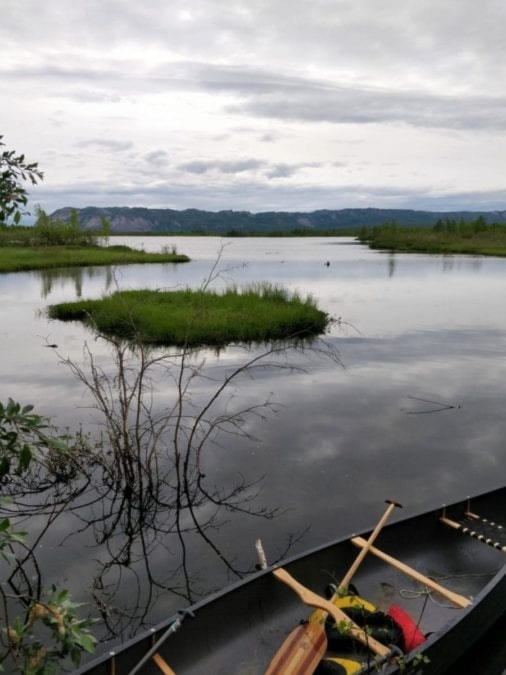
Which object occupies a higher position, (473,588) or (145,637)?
(145,637)

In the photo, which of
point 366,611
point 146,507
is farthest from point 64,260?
point 366,611

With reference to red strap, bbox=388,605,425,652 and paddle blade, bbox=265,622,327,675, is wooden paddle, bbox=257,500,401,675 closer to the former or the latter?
paddle blade, bbox=265,622,327,675

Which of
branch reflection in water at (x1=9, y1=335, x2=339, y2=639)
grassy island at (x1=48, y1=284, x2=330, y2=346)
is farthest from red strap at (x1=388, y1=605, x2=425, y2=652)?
grassy island at (x1=48, y1=284, x2=330, y2=346)

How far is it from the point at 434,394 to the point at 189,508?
9545 mm

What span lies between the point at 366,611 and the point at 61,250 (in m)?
81.7

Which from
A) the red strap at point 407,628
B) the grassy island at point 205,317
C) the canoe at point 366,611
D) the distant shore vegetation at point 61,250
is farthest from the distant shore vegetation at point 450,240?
the red strap at point 407,628

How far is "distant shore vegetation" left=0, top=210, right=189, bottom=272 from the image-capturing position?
63.3 metres

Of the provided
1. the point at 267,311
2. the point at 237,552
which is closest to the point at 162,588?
the point at 237,552

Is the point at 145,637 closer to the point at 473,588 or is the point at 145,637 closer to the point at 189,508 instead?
the point at 473,588

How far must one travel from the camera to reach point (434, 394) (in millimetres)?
17594

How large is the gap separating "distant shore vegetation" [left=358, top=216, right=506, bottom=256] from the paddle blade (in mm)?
84590

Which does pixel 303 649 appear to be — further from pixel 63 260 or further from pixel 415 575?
pixel 63 260

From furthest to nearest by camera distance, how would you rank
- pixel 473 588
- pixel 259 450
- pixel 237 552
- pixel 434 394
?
1. pixel 434 394
2. pixel 259 450
3. pixel 237 552
4. pixel 473 588

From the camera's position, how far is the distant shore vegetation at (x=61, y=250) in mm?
63278
